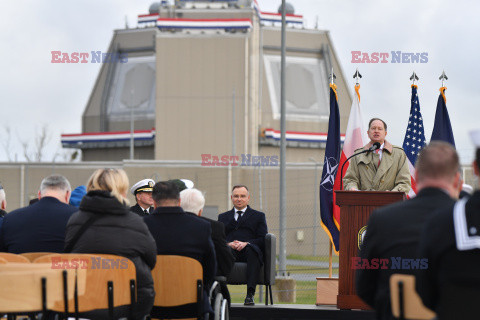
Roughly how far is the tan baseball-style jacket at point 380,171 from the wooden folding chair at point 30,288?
4.58 metres

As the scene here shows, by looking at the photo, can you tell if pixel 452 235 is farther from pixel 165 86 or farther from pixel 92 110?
pixel 92 110

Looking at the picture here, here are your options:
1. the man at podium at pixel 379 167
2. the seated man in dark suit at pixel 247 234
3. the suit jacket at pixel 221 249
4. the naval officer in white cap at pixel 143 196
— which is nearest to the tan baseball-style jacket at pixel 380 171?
the man at podium at pixel 379 167

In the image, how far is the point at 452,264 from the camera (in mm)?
3936

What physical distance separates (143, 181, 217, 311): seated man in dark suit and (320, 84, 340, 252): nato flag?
5166 millimetres

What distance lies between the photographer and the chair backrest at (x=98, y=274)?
19.1 ft

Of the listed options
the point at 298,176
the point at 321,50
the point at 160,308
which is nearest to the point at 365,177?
the point at 160,308

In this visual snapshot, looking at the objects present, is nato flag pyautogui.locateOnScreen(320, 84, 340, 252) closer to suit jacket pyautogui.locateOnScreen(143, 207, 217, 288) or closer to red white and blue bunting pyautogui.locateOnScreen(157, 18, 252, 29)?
suit jacket pyautogui.locateOnScreen(143, 207, 217, 288)

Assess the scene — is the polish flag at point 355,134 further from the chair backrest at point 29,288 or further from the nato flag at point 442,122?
the chair backrest at point 29,288

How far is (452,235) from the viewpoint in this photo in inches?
154

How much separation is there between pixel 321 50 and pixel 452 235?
154 ft

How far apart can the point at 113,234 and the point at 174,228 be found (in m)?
0.89

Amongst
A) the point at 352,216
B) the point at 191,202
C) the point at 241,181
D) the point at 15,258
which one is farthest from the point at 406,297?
the point at 241,181

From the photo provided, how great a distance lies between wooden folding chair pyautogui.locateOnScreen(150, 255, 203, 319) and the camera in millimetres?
6746

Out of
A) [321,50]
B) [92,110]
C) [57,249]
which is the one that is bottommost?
[57,249]
